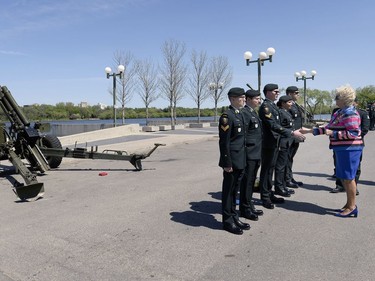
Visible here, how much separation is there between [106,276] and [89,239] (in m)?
1.03

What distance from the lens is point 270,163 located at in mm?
5555

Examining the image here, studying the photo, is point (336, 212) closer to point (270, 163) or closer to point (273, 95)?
point (270, 163)

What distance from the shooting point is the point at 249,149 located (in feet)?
15.3

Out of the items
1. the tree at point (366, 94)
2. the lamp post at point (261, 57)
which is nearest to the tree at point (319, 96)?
the tree at point (366, 94)

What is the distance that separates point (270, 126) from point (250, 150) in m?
0.85

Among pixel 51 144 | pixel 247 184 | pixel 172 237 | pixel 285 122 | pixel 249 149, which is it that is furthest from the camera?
pixel 51 144

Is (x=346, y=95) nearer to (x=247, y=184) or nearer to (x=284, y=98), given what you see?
(x=284, y=98)

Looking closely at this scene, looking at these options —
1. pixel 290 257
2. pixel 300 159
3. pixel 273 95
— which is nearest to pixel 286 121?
pixel 273 95

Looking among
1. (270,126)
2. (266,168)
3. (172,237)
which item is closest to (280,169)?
(266,168)

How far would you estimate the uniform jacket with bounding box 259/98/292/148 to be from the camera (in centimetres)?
532

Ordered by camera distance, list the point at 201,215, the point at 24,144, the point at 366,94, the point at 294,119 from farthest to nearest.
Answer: the point at 366,94 < the point at 24,144 < the point at 294,119 < the point at 201,215

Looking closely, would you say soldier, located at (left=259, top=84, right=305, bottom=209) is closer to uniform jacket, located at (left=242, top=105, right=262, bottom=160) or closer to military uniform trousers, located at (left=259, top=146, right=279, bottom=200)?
military uniform trousers, located at (left=259, top=146, right=279, bottom=200)

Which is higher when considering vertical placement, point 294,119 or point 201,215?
point 294,119

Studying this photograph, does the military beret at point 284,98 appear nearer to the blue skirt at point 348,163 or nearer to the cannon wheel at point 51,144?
the blue skirt at point 348,163
